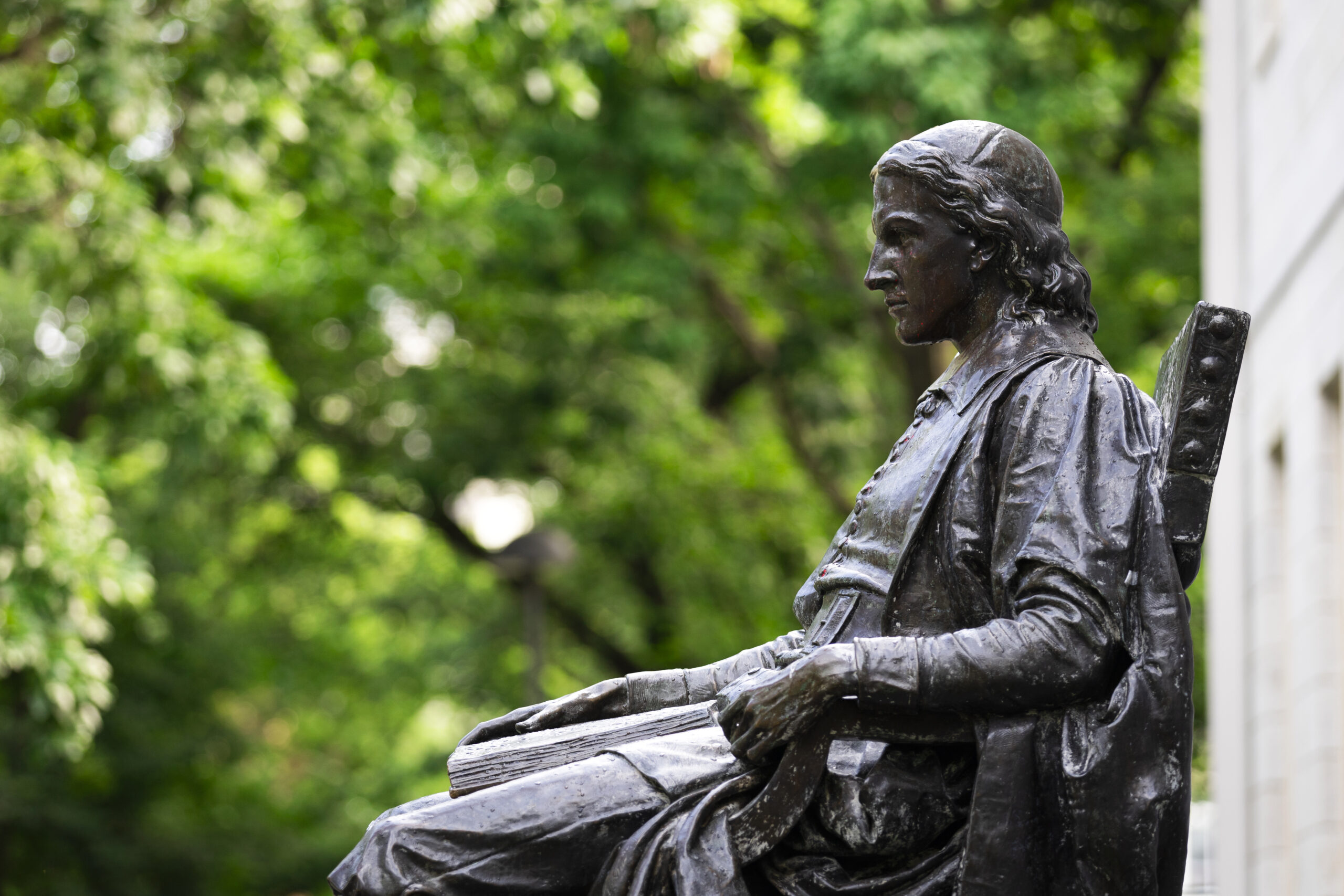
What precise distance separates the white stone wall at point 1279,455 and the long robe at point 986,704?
23.3 ft

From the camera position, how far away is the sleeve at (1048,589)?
3252 mm

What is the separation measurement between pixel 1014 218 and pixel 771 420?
60.8ft

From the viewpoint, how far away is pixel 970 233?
3664mm

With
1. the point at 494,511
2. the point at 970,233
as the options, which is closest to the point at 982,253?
the point at 970,233

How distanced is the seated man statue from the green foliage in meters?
9.16

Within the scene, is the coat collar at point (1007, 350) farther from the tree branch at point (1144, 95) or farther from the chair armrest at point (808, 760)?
the tree branch at point (1144, 95)

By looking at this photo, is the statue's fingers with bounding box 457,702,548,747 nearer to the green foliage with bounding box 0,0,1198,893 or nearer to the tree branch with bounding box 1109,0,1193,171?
the green foliage with bounding box 0,0,1198,893

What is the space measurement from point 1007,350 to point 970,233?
225 millimetres

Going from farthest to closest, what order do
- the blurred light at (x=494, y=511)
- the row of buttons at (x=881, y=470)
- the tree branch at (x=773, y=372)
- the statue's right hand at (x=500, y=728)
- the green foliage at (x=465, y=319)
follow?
1. the tree branch at (x=773, y=372)
2. the blurred light at (x=494, y=511)
3. the green foliage at (x=465, y=319)
4. the statue's right hand at (x=500, y=728)
5. the row of buttons at (x=881, y=470)

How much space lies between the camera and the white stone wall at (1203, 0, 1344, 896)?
10.6 m

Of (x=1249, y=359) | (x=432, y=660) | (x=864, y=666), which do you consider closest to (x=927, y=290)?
(x=864, y=666)

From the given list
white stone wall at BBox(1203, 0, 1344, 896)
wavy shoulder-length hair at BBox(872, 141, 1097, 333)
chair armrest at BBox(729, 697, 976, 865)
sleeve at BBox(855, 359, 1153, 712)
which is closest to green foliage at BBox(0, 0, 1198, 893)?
white stone wall at BBox(1203, 0, 1344, 896)

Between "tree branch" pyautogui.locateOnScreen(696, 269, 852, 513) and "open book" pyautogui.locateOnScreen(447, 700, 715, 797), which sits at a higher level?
"open book" pyautogui.locateOnScreen(447, 700, 715, 797)

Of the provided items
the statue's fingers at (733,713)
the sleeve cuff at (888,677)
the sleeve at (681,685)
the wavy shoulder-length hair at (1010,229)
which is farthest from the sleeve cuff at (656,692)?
the wavy shoulder-length hair at (1010,229)
